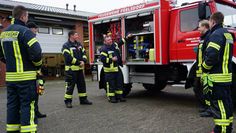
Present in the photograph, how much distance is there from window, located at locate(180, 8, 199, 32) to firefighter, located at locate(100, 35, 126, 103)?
1.92 metres

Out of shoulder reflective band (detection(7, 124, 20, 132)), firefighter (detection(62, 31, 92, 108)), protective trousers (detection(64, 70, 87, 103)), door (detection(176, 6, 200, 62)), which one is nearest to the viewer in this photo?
shoulder reflective band (detection(7, 124, 20, 132))

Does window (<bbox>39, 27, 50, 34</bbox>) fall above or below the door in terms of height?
above

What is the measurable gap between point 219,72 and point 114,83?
3851 millimetres

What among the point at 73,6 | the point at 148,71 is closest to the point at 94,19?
the point at 148,71

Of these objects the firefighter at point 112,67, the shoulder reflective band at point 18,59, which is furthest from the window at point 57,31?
the shoulder reflective band at point 18,59

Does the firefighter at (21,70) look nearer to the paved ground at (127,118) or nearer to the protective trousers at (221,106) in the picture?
the paved ground at (127,118)

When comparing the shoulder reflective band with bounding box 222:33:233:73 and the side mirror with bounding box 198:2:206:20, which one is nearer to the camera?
the shoulder reflective band with bounding box 222:33:233:73

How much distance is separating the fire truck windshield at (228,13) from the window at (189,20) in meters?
0.54

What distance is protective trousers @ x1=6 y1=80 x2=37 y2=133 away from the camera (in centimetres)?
377

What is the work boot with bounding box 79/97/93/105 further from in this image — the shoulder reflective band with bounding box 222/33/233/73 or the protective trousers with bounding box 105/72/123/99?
the shoulder reflective band with bounding box 222/33/233/73

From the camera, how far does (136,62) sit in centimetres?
746

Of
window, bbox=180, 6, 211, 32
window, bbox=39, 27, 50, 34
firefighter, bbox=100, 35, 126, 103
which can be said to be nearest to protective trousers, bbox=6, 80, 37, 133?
firefighter, bbox=100, 35, 126, 103

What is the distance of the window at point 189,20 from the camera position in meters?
6.33

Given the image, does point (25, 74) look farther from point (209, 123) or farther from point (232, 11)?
point (232, 11)
